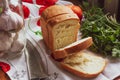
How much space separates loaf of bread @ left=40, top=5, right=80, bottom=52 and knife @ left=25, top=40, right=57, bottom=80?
0.05m

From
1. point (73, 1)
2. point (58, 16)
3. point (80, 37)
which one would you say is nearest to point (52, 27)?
point (58, 16)

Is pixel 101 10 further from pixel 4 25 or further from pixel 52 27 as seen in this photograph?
pixel 4 25

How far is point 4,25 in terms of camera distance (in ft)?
2.70

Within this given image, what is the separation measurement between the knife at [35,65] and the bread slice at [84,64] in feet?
0.17

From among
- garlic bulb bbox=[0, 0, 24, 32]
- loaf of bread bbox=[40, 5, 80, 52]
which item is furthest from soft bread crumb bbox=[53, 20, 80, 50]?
garlic bulb bbox=[0, 0, 24, 32]

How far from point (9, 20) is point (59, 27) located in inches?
5.7

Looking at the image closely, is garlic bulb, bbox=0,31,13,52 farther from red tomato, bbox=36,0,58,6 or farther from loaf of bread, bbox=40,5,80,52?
red tomato, bbox=36,0,58,6

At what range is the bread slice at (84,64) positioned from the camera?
806 mm

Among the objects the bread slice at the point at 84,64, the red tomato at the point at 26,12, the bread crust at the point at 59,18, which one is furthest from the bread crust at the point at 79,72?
the red tomato at the point at 26,12

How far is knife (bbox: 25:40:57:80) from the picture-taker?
0.80 metres

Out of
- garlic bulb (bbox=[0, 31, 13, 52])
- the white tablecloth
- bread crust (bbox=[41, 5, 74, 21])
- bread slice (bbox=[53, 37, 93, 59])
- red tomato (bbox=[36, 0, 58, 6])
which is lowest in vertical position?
the white tablecloth

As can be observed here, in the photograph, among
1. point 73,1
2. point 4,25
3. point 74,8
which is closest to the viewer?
point 4,25

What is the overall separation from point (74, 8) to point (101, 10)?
0.10m

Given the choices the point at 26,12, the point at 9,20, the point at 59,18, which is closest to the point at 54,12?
the point at 59,18
